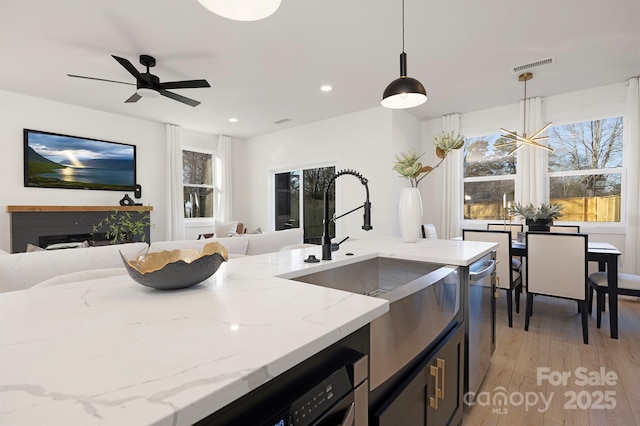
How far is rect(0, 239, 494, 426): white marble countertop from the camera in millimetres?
381

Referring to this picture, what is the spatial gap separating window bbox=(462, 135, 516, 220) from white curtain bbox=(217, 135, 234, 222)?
451 centimetres

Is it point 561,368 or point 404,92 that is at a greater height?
point 404,92

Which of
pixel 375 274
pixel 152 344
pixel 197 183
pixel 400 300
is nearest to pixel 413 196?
pixel 375 274

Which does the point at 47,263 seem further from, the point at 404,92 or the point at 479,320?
the point at 479,320

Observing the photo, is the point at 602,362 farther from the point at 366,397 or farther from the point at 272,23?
the point at 272,23

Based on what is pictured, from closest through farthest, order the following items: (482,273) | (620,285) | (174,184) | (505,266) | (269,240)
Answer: (482,273) → (620,285) → (505,266) → (269,240) → (174,184)

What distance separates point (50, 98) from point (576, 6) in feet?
19.6

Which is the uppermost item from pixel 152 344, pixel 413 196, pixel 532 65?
pixel 532 65

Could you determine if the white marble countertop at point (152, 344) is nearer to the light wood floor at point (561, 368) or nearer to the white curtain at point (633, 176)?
the light wood floor at point (561, 368)

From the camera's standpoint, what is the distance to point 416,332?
1.05 m

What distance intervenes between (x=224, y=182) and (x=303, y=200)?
175 cm

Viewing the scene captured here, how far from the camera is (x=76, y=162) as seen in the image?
14.6ft

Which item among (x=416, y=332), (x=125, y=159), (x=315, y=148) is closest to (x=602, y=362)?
(x=416, y=332)

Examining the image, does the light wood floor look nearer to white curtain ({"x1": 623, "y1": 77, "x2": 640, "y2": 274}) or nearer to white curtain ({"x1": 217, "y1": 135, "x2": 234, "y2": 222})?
white curtain ({"x1": 623, "y1": 77, "x2": 640, "y2": 274})
